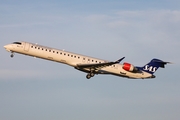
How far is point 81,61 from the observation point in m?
57.1

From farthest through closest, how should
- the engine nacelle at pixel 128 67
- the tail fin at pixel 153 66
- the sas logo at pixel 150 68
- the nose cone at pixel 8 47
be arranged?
the sas logo at pixel 150 68 < the tail fin at pixel 153 66 < the engine nacelle at pixel 128 67 < the nose cone at pixel 8 47

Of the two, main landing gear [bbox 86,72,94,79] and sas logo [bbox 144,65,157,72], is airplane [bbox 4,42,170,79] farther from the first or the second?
sas logo [bbox 144,65,157,72]

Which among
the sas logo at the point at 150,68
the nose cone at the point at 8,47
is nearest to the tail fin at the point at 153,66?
the sas logo at the point at 150,68

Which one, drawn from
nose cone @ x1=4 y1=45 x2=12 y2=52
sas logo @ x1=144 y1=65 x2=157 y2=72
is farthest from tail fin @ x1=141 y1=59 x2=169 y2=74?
nose cone @ x1=4 y1=45 x2=12 y2=52

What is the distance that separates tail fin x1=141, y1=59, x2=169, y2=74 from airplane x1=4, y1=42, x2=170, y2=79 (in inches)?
51.6

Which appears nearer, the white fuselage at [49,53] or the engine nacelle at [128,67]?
the white fuselage at [49,53]

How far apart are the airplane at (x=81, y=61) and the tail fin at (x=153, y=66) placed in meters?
1.31

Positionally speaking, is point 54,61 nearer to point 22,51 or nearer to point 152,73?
point 22,51

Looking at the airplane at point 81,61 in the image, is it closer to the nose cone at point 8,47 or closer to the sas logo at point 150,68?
the nose cone at point 8,47

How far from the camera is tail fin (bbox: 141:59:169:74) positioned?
6247 cm

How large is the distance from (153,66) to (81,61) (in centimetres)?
1200

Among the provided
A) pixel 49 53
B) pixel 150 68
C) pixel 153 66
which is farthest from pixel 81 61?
pixel 153 66

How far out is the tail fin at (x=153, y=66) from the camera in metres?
62.5

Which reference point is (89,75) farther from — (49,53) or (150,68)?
(150,68)
